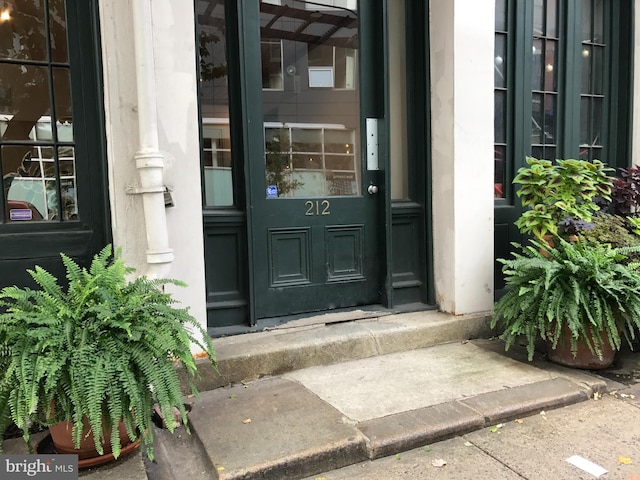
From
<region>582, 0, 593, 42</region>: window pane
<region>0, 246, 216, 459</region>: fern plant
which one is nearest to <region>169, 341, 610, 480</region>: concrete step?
<region>0, 246, 216, 459</region>: fern plant

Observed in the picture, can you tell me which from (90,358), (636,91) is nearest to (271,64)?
(90,358)

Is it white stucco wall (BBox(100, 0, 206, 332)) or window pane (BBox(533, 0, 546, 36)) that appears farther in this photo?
window pane (BBox(533, 0, 546, 36))

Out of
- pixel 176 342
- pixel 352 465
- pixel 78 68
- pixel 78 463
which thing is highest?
pixel 78 68

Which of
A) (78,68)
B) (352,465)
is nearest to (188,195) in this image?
(78,68)

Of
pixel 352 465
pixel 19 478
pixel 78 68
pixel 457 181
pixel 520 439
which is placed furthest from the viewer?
pixel 457 181

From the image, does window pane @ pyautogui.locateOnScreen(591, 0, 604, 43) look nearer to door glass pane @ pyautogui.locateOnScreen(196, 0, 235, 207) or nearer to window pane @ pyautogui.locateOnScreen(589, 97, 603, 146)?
window pane @ pyautogui.locateOnScreen(589, 97, 603, 146)

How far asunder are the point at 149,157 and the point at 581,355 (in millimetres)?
3341

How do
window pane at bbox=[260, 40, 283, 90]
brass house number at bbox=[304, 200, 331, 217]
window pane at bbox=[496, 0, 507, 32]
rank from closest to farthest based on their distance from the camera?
window pane at bbox=[260, 40, 283, 90], brass house number at bbox=[304, 200, 331, 217], window pane at bbox=[496, 0, 507, 32]

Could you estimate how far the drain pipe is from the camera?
2.94 meters

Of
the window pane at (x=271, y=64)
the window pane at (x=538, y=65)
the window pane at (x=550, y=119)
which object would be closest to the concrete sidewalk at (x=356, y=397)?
the window pane at (x=271, y=64)

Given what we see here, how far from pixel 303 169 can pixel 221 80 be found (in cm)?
99

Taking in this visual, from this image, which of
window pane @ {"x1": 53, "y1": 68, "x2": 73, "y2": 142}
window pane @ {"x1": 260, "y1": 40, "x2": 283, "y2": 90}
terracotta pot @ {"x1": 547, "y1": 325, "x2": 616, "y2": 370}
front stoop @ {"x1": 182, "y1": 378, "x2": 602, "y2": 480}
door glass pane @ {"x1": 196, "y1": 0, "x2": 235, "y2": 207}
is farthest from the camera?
window pane @ {"x1": 260, "y1": 40, "x2": 283, "y2": 90}

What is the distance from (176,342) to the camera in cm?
232

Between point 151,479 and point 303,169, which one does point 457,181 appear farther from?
point 151,479
